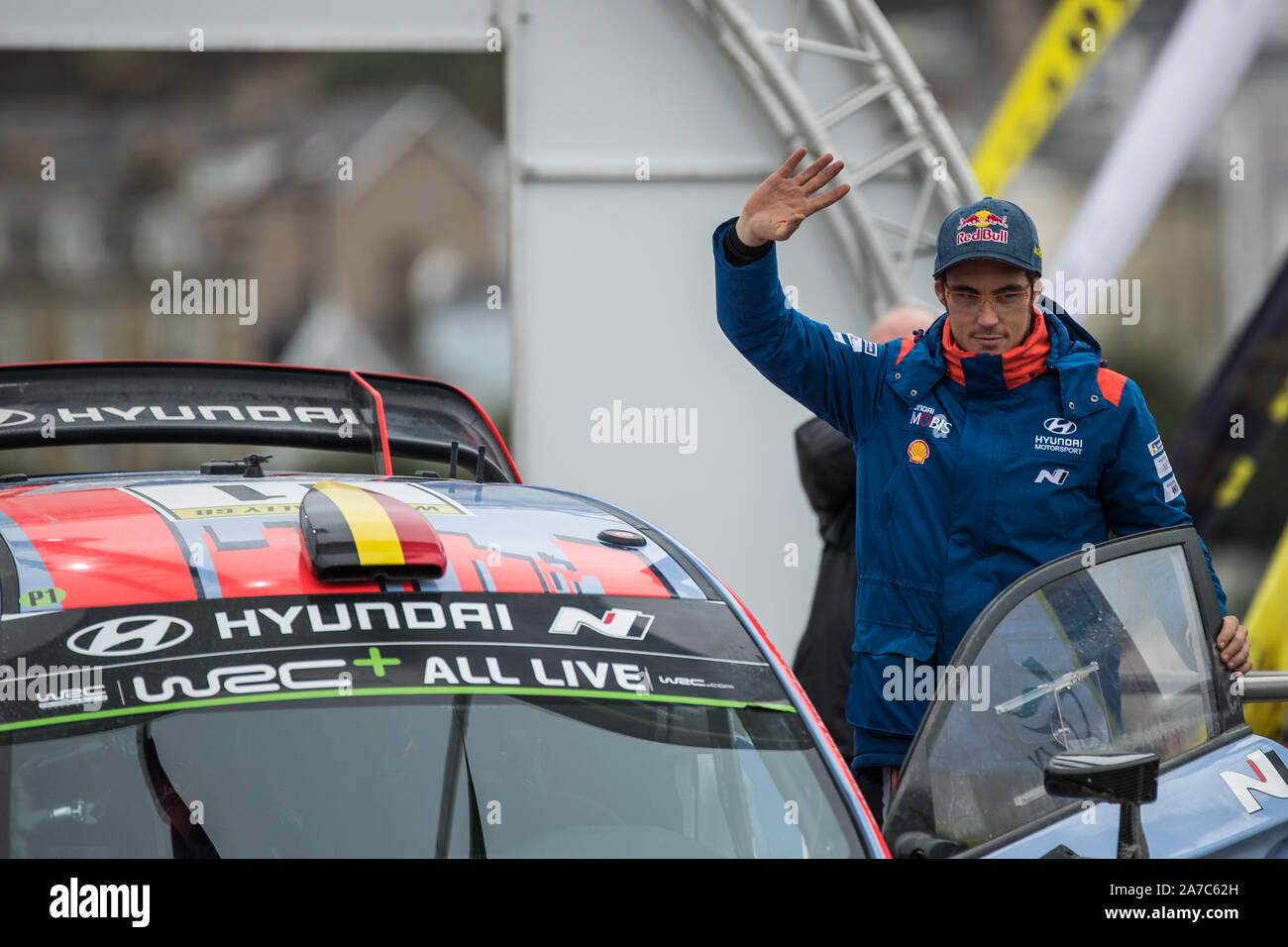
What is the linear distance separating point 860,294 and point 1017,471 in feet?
12.2

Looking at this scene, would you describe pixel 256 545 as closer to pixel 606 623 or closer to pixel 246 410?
pixel 606 623

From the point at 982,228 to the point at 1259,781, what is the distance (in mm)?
1093

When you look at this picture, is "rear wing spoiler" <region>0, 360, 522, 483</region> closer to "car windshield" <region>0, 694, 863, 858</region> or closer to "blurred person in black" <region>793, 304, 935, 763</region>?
"blurred person in black" <region>793, 304, 935, 763</region>

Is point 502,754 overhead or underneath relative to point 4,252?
underneath

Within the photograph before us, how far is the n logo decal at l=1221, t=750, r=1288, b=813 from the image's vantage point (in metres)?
2.43

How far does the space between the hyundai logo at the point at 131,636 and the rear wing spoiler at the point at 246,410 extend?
1.17m

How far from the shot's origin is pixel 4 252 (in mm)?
56438

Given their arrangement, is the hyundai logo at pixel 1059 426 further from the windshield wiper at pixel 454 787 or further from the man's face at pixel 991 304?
the windshield wiper at pixel 454 787

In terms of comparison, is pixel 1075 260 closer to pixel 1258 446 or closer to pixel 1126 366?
pixel 1258 446

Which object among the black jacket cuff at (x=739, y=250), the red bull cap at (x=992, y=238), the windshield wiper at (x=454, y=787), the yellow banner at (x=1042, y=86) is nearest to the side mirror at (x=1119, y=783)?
the windshield wiper at (x=454, y=787)

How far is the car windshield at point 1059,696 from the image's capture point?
2.14 metres

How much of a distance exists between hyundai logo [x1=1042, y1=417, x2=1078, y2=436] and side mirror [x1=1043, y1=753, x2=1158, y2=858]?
3.59 feet

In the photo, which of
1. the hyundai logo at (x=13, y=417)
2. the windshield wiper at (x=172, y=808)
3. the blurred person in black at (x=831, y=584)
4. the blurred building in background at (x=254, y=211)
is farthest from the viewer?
the blurred building in background at (x=254, y=211)
